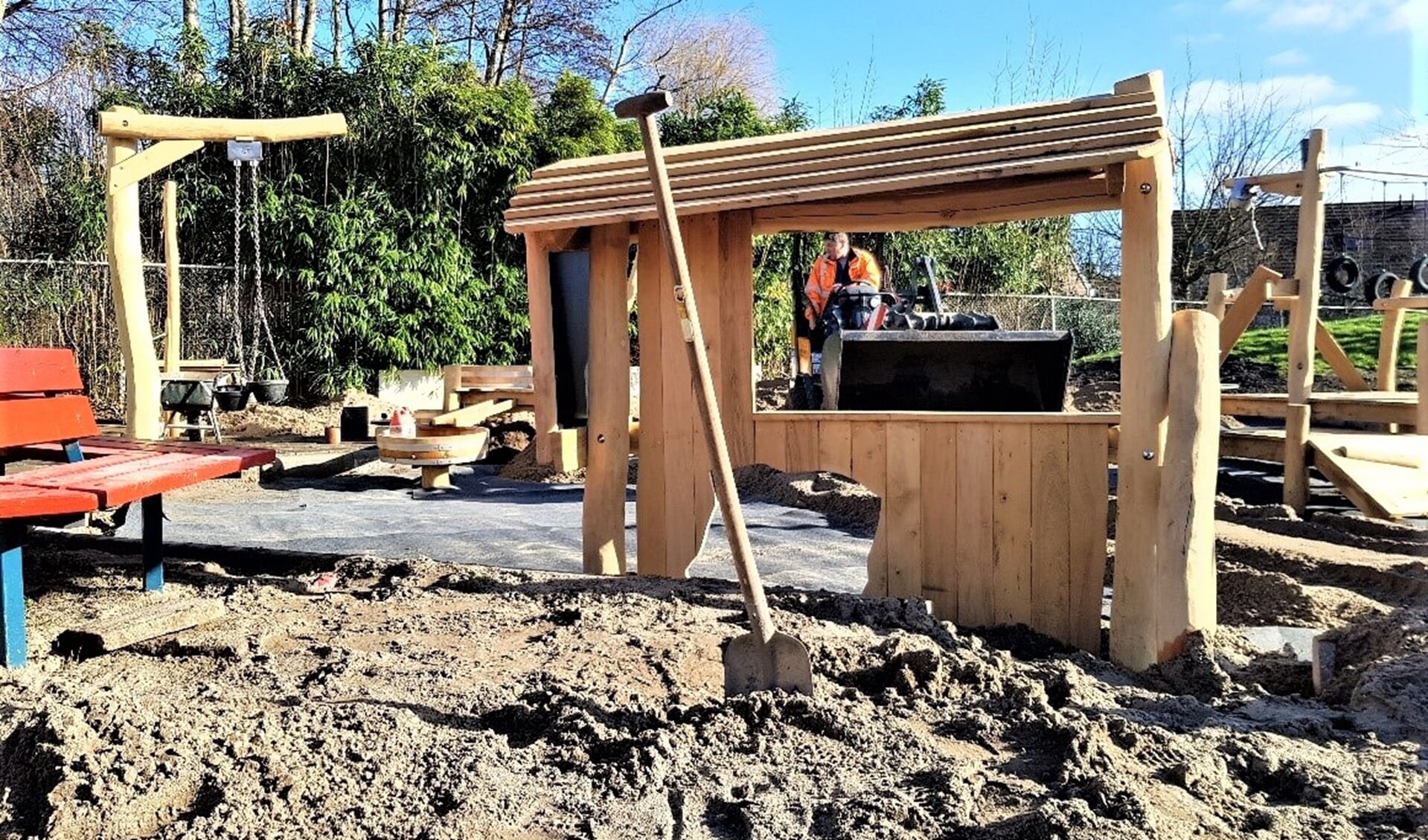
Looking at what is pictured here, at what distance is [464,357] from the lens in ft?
53.1

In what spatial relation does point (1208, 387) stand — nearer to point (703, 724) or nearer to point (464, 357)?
point (703, 724)

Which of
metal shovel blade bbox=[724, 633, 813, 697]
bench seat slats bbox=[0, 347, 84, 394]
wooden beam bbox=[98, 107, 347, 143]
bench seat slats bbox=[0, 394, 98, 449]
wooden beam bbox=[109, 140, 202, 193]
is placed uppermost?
wooden beam bbox=[98, 107, 347, 143]

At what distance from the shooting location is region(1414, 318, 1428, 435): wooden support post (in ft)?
26.9

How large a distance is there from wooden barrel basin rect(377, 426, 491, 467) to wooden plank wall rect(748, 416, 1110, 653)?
541 cm

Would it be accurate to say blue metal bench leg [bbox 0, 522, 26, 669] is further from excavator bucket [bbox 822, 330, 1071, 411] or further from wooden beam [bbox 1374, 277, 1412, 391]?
wooden beam [bbox 1374, 277, 1412, 391]

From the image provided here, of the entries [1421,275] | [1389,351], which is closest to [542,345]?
[1389,351]

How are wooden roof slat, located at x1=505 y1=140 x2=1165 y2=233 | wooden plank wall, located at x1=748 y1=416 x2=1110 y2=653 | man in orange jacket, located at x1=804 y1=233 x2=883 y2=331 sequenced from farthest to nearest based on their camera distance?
man in orange jacket, located at x1=804 y1=233 x2=883 y2=331 → wooden plank wall, located at x1=748 y1=416 x2=1110 y2=653 → wooden roof slat, located at x1=505 y1=140 x2=1165 y2=233

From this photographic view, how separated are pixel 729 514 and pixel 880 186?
1.71 m

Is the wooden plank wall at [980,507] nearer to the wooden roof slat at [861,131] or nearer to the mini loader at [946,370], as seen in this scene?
the wooden roof slat at [861,131]

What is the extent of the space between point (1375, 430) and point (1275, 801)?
29.7 feet

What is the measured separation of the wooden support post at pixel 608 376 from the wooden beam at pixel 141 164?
3.73 m

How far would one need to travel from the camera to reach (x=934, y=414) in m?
4.48

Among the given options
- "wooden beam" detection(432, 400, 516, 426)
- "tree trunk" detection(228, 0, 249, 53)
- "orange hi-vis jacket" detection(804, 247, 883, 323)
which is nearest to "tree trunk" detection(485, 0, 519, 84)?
"tree trunk" detection(228, 0, 249, 53)

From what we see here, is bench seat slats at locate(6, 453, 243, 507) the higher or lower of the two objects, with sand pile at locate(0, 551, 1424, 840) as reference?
higher
